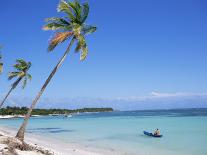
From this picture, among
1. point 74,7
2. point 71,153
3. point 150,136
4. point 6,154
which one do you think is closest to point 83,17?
point 74,7

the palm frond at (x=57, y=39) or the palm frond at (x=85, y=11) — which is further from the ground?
the palm frond at (x=85, y=11)

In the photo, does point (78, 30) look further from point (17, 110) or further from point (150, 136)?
point (17, 110)

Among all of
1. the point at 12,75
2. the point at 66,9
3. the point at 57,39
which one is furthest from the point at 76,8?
the point at 12,75

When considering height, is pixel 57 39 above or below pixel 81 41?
below

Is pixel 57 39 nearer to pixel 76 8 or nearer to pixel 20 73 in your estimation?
pixel 76 8

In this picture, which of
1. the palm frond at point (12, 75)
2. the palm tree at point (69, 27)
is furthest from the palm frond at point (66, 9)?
the palm frond at point (12, 75)

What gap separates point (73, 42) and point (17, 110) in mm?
116040

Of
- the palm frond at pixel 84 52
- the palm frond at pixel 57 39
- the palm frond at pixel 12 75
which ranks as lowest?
the palm frond at pixel 84 52

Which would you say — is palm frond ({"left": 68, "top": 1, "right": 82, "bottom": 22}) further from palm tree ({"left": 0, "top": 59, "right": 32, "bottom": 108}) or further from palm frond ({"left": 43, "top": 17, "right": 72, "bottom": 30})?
palm tree ({"left": 0, "top": 59, "right": 32, "bottom": 108})

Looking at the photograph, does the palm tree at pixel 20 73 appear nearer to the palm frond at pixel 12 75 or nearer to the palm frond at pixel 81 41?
the palm frond at pixel 12 75

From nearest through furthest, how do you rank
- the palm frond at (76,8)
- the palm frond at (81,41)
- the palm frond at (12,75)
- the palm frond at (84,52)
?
the palm frond at (76,8)
the palm frond at (81,41)
the palm frond at (84,52)
the palm frond at (12,75)

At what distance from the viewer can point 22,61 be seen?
4047cm

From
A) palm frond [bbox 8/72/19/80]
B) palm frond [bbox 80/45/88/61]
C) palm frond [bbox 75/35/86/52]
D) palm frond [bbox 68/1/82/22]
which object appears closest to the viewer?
palm frond [bbox 68/1/82/22]

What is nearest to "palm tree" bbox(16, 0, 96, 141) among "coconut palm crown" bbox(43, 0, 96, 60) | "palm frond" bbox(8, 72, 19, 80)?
"coconut palm crown" bbox(43, 0, 96, 60)
